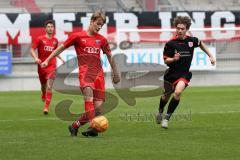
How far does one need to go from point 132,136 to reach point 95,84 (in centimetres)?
109

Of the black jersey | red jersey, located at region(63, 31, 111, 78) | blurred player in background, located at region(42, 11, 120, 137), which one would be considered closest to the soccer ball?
blurred player in background, located at region(42, 11, 120, 137)

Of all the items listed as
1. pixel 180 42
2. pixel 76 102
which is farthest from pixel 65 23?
pixel 180 42

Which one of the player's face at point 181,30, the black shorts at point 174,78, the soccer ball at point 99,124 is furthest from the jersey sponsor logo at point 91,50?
the black shorts at point 174,78

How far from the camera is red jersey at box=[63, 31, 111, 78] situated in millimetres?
12695

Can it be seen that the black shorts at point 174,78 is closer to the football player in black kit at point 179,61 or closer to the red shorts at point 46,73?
the football player in black kit at point 179,61

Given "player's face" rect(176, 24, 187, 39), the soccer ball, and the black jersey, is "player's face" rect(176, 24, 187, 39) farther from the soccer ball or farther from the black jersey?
the soccer ball

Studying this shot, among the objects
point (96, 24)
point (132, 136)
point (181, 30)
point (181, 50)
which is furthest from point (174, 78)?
point (96, 24)

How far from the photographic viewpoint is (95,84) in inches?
499

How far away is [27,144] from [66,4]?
22815 mm

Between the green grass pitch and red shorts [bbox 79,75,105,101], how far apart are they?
2.36 feet

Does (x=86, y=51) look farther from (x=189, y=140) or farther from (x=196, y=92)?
(x=196, y=92)

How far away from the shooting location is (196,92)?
26.8 meters

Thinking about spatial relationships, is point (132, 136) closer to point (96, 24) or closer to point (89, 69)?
point (89, 69)

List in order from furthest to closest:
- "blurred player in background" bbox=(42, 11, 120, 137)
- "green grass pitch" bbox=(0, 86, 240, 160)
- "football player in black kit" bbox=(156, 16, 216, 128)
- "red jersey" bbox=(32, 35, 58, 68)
Result: "red jersey" bbox=(32, 35, 58, 68) → "football player in black kit" bbox=(156, 16, 216, 128) → "blurred player in background" bbox=(42, 11, 120, 137) → "green grass pitch" bbox=(0, 86, 240, 160)
